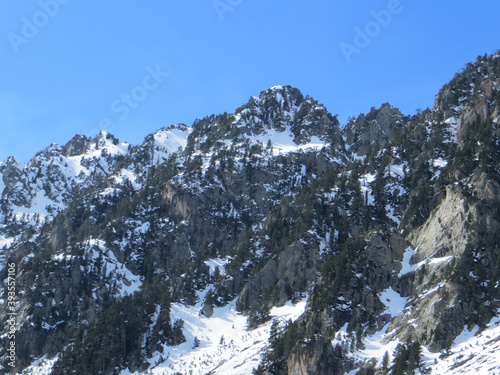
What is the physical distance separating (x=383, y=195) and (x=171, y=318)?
60955mm

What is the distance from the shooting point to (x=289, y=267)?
417ft

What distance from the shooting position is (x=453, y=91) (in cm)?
15600

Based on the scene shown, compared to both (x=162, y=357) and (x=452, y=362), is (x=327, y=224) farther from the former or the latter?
(x=452, y=362)

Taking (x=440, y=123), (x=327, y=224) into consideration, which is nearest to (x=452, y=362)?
(x=327, y=224)

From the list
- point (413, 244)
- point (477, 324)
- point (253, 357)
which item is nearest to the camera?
point (477, 324)

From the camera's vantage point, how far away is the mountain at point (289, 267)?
3393 inches

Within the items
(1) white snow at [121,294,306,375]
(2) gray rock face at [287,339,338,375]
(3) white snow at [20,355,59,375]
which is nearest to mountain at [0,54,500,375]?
(2) gray rock face at [287,339,338,375]

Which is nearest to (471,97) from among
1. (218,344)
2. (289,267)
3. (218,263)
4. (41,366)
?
(289,267)

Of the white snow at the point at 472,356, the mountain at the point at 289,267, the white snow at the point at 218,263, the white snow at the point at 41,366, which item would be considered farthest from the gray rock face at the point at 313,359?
the white snow at the point at 41,366

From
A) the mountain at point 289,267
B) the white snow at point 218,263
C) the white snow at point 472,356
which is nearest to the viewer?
the white snow at point 472,356

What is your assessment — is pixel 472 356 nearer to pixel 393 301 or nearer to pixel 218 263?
pixel 393 301

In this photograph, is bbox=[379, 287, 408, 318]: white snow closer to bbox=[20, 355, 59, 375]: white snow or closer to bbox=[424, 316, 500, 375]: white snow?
bbox=[424, 316, 500, 375]: white snow

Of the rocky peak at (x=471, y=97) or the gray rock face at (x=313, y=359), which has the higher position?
the rocky peak at (x=471, y=97)

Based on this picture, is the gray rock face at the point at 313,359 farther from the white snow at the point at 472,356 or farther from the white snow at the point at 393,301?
the white snow at the point at 393,301
